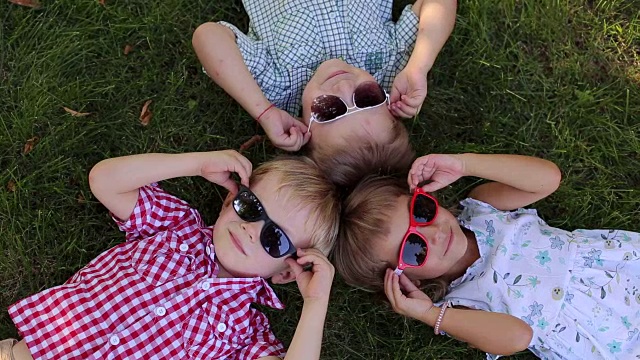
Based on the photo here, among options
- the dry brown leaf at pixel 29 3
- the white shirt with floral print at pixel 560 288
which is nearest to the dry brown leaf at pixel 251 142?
the white shirt with floral print at pixel 560 288

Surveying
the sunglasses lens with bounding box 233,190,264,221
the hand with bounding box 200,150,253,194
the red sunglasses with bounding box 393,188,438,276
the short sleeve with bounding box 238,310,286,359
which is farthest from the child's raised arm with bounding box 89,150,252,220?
the red sunglasses with bounding box 393,188,438,276

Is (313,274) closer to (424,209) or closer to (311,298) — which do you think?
(311,298)

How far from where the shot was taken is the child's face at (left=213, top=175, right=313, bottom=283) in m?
3.23

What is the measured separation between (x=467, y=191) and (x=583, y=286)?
886 mm

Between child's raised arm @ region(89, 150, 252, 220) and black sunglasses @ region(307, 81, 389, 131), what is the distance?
1.53ft

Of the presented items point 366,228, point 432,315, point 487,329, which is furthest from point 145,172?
point 487,329

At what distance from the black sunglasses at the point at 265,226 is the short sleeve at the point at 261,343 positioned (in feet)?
1.52

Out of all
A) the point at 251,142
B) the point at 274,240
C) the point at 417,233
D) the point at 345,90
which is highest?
the point at 345,90

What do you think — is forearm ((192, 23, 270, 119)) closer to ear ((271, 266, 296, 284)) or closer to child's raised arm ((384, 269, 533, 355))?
ear ((271, 266, 296, 284))

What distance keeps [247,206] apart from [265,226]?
5.2 inches

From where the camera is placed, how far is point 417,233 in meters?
3.23

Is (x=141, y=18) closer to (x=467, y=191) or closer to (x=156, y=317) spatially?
(x=156, y=317)

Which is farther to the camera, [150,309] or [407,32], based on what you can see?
[407,32]

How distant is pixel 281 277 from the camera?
3457 millimetres
